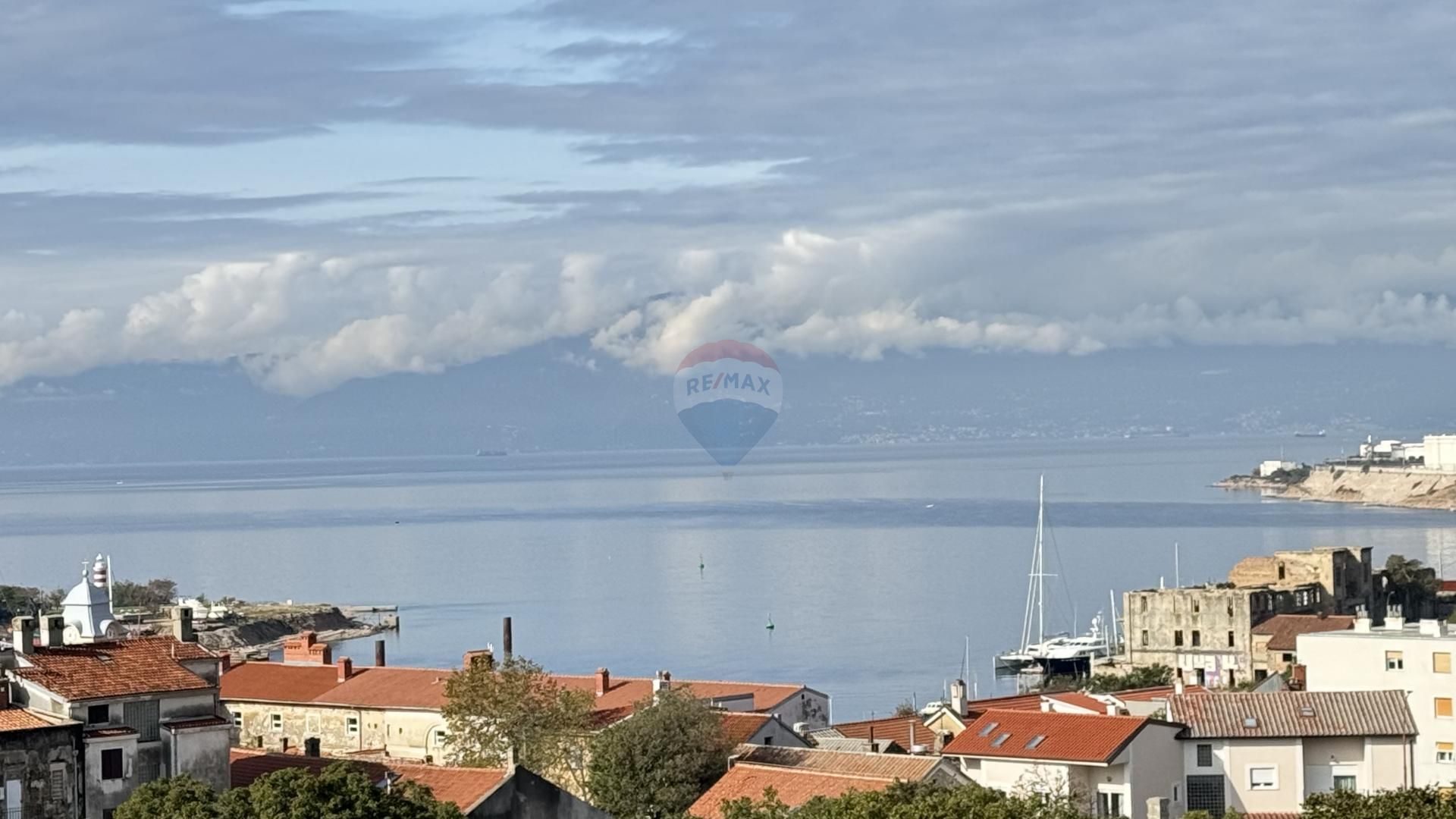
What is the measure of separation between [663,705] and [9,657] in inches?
401

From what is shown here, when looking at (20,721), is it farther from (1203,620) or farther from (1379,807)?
(1203,620)

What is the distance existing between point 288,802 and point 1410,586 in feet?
202

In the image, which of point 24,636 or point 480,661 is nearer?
point 24,636

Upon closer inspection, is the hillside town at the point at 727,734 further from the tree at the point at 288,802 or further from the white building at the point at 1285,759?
the tree at the point at 288,802

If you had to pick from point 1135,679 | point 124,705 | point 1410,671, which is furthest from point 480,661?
point 1135,679

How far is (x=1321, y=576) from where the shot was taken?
72.6 m

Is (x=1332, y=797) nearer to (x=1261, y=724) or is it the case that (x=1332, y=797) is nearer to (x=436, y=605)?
(x=1261, y=724)

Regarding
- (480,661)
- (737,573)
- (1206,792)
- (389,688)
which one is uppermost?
(737,573)

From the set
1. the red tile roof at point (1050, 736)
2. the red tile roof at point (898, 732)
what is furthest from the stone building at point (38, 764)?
the red tile roof at point (898, 732)

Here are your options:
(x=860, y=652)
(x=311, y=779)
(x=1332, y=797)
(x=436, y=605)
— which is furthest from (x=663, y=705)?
(x=436, y=605)

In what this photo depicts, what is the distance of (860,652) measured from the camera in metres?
82.4

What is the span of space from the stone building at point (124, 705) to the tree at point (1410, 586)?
2213 inches

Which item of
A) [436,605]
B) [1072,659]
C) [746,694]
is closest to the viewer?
[746,694]

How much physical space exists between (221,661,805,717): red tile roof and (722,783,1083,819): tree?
14.9 metres
